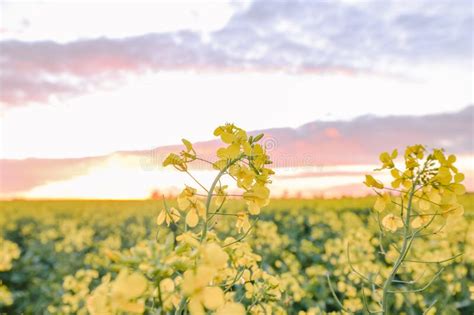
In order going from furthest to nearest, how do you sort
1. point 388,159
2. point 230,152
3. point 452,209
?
1. point 388,159
2. point 452,209
3. point 230,152

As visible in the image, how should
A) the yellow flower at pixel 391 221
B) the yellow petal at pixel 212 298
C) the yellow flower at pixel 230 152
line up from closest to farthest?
1. the yellow petal at pixel 212 298
2. the yellow flower at pixel 230 152
3. the yellow flower at pixel 391 221

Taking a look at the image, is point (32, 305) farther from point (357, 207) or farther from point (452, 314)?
point (357, 207)

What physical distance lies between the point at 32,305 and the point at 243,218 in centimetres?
488

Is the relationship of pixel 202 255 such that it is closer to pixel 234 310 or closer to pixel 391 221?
pixel 234 310

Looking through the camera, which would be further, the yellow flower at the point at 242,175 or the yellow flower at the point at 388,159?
the yellow flower at the point at 388,159

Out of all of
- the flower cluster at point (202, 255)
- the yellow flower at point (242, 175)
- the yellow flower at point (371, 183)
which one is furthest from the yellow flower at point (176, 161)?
the yellow flower at point (371, 183)

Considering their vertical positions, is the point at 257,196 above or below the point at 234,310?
above

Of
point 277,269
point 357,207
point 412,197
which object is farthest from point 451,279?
point 357,207

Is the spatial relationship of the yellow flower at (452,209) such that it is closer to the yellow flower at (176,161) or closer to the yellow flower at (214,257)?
the yellow flower at (176,161)

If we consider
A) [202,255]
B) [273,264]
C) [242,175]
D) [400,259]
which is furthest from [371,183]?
[273,264]

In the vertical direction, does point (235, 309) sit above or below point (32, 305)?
above

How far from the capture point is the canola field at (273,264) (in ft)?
6.66

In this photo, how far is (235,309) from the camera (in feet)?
3.41

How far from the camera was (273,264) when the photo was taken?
7.09 m
